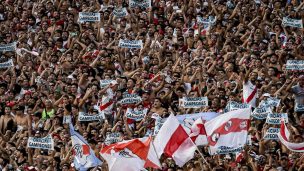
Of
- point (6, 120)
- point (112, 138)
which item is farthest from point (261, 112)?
point (6, 120)

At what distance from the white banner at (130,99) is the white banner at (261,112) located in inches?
90.0

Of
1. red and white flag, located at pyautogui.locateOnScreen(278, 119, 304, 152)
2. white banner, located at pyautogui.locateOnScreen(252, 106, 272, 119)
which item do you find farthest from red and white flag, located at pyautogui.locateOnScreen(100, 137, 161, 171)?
white banner, located at pyautogui.locateOnScreen(252, 106, 272, 119)

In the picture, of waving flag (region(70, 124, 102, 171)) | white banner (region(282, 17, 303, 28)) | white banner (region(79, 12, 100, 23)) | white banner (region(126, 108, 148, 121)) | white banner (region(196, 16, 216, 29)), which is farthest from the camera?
white banner (region(79, 12, 100, 23))

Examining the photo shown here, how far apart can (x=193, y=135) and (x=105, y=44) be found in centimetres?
644

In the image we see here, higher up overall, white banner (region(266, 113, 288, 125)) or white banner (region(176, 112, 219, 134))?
white banner (region(176, 112, 219, 134))

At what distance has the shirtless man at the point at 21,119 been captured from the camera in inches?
1088

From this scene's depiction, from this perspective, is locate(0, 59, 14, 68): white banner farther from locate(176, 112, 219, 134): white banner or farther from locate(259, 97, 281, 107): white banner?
locate(176, 112, 219, 134): white banner

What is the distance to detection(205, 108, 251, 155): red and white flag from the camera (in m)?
23.8

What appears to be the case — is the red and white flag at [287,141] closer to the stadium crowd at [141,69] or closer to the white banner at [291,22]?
the stadium crowd at [141,69]

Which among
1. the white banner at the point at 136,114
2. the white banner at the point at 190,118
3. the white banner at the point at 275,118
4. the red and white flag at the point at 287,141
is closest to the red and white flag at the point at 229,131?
the white banner at the point at 190,118

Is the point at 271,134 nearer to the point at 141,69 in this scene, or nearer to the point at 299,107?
the point at 299,107

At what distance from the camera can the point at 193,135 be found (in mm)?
23844

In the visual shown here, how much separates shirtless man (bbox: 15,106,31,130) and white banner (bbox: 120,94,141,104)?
1.80 meters

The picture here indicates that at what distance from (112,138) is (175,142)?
2947 millimetres
